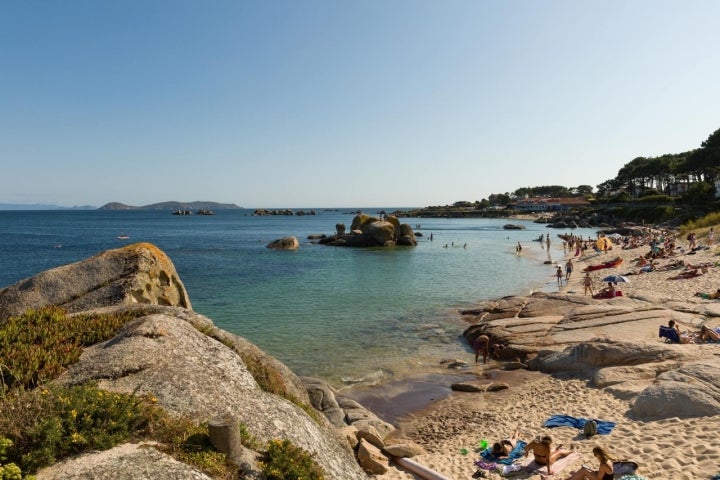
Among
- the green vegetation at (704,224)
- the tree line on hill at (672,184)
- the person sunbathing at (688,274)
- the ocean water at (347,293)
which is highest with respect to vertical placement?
the tree line on hill at (672,184)

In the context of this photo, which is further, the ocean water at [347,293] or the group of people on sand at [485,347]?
the ocean water at [347,293]

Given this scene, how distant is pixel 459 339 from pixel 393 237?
4842 cm

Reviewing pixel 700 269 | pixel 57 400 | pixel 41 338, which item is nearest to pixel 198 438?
pixel 57 400

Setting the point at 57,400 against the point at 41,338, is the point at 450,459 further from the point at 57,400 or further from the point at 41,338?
the point at 41,338

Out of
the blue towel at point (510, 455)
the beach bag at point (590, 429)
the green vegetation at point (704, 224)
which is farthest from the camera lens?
the green vegetation at point (704, 224)

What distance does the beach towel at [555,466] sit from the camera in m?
9.43

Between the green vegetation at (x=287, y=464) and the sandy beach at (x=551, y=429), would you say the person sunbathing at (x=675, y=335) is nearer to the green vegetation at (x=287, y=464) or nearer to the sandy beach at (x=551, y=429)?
the sandy beach at (x=551, y=429)

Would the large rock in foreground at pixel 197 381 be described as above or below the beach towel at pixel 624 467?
above

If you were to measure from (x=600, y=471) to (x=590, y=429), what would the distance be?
280 cm

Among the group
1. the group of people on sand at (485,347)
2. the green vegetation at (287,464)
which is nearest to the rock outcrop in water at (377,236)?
the group of people on sand at (485,347)

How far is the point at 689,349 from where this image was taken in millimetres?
14570

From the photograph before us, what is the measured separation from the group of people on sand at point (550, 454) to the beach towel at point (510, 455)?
0.24ft

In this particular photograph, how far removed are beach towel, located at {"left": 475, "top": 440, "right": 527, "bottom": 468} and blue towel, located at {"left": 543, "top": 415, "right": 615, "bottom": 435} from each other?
154 cm

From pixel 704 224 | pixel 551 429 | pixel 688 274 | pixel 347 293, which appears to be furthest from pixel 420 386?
pixel 704 224
